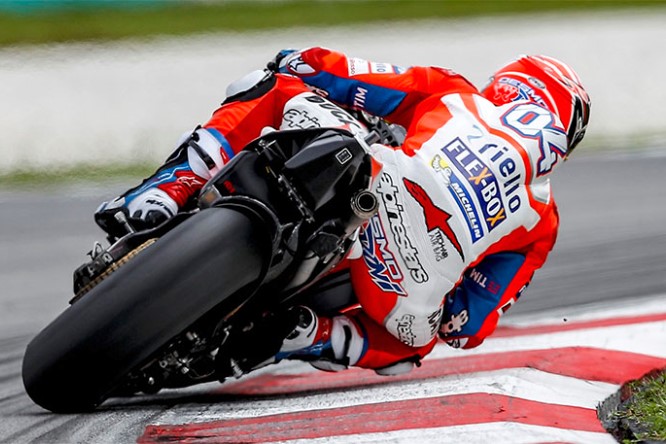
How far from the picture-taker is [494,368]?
3406 mm

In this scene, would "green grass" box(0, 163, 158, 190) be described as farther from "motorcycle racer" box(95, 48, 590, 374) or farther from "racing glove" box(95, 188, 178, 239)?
"racing glove" box(95, 188, 178, 239)

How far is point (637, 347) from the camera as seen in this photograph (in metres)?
3.54

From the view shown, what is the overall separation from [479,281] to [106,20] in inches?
164

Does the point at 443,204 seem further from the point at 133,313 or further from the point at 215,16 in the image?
the point at 215,16

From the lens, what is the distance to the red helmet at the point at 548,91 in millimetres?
3002

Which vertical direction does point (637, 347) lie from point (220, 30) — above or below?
below

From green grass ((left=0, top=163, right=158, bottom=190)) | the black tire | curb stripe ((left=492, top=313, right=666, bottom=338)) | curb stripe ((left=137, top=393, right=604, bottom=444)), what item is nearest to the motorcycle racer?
curb stripe ((left=137, top=393, right=604, bottom=444))

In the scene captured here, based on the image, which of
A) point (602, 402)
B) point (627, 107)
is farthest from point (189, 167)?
point (627, 107)

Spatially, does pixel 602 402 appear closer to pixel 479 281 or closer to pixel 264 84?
pixel 479 281

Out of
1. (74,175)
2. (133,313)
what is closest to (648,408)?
(133,313)

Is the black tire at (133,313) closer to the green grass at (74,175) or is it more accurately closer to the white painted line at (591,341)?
the white painted line at (591,341)

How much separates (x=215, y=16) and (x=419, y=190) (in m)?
4.42

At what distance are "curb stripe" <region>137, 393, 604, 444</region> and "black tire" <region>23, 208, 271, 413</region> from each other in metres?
0.53

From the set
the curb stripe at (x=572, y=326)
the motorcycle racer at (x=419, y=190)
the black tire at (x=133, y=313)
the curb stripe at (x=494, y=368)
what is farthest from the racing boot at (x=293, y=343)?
the curb stripe at (x=572, y=326)
